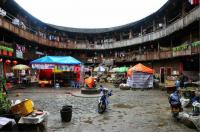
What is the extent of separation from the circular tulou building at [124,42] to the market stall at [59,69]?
3.73m

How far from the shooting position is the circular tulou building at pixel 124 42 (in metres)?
25.4

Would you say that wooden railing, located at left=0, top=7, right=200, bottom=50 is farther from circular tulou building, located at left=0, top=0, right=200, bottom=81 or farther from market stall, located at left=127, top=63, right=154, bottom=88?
market stall, located at left=127, top=63, right=154, bottom=88

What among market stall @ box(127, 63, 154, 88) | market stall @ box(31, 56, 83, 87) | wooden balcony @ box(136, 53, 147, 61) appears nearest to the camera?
market stall @ box(31, 56, 83, 87)

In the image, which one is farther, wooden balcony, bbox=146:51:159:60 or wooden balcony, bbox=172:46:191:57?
wooden balcony, bbox=146:51:159:60

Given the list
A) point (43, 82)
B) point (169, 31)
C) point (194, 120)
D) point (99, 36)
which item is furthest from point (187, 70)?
point (99, 36)

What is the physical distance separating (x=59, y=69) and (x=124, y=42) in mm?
23147

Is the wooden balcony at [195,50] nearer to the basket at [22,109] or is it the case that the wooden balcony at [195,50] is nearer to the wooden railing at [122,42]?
the wooden railing at [122,42]

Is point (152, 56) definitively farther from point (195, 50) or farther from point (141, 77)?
point (195, 50)

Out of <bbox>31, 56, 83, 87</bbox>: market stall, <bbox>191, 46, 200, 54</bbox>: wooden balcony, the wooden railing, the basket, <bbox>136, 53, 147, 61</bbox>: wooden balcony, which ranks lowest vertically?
the basket

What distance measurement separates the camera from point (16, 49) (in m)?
28.7

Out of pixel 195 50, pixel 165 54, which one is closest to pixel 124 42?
pixel 165 54

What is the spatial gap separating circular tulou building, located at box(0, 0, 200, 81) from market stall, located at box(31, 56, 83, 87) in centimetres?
373

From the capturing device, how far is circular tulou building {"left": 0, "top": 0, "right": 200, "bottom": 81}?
83.4 ft

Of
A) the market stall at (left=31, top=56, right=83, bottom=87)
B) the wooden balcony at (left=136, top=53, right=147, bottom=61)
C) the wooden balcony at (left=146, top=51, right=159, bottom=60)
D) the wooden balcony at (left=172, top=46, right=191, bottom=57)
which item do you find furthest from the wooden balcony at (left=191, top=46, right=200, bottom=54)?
the wooden balcony at (left=136, top=53, right=147, bottom=61)
